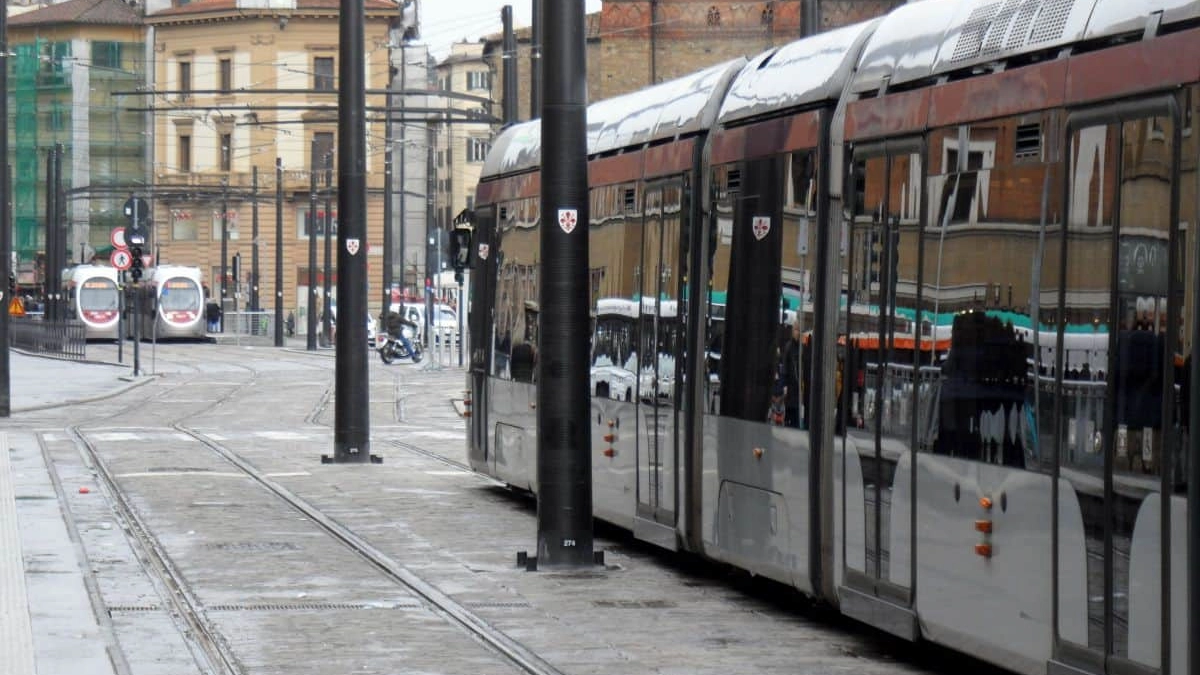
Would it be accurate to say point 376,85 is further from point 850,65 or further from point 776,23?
point 850,65

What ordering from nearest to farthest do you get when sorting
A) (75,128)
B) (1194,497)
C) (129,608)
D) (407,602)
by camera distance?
(1194,497) → (129,608) → (407,602) → (75,128)

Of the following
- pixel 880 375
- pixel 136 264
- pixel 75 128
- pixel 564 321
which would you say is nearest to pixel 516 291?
pixel 564 321

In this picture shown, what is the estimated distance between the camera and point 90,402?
39.2 meters

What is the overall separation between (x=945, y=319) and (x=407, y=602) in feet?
14.6

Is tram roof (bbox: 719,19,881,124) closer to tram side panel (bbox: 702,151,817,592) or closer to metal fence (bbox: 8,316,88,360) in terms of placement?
tram side panel (bbox: 702,151,817,592)

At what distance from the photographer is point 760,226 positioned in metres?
12.1

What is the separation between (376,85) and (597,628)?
87.0 meters

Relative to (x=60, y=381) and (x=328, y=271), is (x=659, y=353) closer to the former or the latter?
(x=60, y=381)

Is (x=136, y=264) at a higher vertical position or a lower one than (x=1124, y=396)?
higher

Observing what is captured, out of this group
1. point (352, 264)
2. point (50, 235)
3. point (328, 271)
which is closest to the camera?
point (352, 264)

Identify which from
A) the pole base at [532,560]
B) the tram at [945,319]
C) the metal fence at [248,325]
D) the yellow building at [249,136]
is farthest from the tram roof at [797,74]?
the metal fence at [248,325]

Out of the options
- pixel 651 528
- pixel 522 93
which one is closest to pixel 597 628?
pixel 651 528

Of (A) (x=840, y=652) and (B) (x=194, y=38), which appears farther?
(B) (x=194, y=38)

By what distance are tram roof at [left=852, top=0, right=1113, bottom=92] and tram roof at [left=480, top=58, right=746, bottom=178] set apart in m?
2.70
